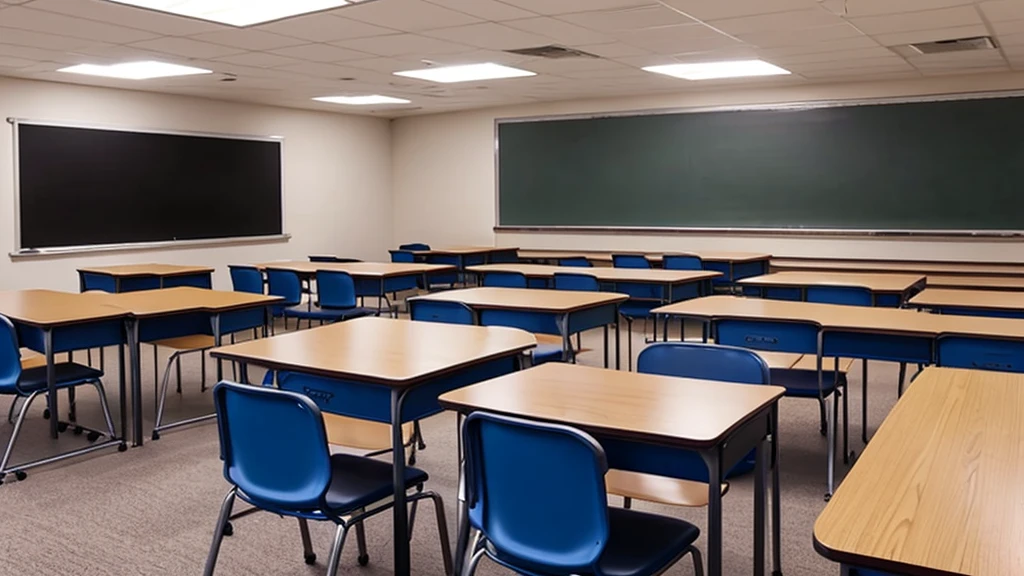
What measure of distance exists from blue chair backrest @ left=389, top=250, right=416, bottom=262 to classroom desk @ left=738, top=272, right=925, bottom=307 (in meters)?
4.59

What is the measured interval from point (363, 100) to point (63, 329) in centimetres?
668

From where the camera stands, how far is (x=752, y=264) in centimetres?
867

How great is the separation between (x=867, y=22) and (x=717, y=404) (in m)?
4.70

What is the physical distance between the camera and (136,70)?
793cm

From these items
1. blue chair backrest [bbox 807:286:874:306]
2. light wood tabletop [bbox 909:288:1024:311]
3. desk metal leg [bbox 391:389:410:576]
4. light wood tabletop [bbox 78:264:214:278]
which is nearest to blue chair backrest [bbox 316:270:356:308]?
light wood tabletop [bbox 78:264:214:278]

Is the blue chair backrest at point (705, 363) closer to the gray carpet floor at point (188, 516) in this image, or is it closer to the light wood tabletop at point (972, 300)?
the gray carpet floor at point (188, 516)

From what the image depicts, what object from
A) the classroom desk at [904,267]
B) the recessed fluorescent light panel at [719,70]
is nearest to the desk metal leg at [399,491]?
the recessed fluorescent light panel at [719,70]

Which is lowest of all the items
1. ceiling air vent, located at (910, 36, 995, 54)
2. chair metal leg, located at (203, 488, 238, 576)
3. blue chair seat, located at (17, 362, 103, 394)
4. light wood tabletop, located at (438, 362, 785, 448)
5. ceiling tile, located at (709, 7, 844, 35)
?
chair metal leg, located at (203, 488, 238, 576)

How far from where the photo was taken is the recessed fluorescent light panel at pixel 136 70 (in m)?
7.62

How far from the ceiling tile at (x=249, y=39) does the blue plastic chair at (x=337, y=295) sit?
179 centimetres

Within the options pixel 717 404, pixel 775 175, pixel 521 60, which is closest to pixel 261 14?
pixel 521 60

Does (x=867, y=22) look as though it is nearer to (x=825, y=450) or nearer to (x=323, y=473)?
(x=825, y=450)

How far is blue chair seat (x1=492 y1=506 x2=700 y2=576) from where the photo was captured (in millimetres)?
2012

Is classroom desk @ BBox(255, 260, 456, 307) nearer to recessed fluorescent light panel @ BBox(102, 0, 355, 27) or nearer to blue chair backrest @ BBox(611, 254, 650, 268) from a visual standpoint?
blue chair backrest @ BBox(611, 254, 650, 268)
